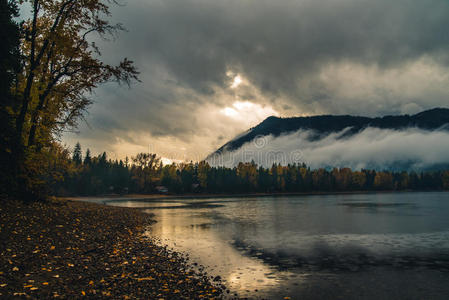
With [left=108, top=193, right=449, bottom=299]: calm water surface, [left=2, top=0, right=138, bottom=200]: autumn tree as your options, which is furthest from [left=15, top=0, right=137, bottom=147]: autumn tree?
[left=108, top=193, right=449, bottom=299]: calm water surface

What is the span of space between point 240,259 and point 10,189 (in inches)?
808

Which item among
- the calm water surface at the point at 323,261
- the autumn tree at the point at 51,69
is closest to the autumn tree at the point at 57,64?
the autumn tree at the point at 51,69

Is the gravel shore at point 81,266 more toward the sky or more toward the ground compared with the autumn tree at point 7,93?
more toward the ground

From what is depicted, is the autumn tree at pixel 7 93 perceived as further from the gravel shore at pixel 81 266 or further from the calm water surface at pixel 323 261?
the calm water surface at pixel 323 261

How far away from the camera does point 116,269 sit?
47.6 feet

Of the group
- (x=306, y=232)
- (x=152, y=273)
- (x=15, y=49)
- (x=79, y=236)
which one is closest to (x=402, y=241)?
(x=306, y=232)

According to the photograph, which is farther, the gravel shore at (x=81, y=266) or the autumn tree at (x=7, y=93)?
the autumn tree at (x=7, y=93)

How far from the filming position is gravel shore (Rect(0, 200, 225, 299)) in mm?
11188

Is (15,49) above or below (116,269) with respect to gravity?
above

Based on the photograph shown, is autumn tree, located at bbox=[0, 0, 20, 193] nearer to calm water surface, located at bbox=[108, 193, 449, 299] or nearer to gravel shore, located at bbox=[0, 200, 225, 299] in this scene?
gravel shore, located at bbox=[0, 200, 225, 299]

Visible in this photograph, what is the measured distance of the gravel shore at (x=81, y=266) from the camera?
36.7ft

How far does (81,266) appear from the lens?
14062 millimetres

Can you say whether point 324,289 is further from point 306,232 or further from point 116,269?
point 306,232

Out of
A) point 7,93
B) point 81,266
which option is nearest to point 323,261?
point 81,266
